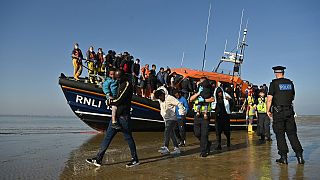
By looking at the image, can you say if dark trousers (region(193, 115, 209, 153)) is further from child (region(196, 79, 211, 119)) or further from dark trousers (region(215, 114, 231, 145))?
dark trousers (region(215, 114, 231, 145))

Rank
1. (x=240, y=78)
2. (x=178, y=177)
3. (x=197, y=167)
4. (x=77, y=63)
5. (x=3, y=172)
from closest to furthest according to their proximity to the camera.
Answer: (x=178, y=177) < (x=3, y=172) < (x=197, y=167) < (x=77, y=63) < (x=240, y=78)

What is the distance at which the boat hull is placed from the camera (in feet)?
34.2

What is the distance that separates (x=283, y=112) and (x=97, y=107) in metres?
7.02

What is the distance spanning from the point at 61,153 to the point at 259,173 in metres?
4.14

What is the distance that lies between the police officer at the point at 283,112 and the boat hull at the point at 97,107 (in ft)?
20.9

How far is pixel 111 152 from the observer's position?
21.2 ft

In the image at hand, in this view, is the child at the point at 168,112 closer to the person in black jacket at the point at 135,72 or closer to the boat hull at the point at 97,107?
the boat hull at the point at 97,107

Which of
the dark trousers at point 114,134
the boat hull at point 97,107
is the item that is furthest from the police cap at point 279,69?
the boat hull at point 97,107

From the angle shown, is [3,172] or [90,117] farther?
[90,117]

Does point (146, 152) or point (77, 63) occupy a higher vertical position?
point (77, 63)

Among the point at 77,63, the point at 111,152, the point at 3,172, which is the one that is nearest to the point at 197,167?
the point at 111,152

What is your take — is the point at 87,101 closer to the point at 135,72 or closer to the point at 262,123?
the point at 135,72

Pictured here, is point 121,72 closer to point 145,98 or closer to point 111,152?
point 111,152

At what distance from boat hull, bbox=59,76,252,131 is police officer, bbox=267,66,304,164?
20.9 ft
